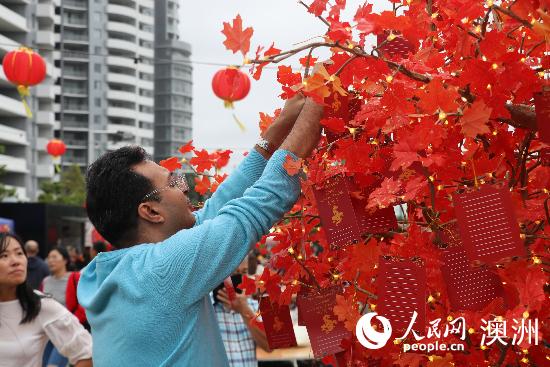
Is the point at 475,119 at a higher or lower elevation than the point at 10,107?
higher

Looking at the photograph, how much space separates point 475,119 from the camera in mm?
1562

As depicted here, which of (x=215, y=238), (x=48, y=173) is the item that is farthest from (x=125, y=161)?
(x=48, y=173)

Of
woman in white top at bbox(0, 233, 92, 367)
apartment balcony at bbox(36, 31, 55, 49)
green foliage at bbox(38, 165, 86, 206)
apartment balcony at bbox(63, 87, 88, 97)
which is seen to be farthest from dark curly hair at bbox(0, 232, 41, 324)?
apartment balcony at bbox(63, 87, 88, 97)

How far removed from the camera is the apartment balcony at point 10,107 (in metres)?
50.1

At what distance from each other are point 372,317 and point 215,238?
46cm

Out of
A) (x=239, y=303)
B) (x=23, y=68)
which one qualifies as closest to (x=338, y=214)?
(x=239, y=303)

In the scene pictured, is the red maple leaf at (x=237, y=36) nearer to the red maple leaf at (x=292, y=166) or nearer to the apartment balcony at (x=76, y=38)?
the red maple leaf at (x=292, y=166)

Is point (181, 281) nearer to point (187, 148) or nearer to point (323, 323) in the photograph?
point (323, 323)

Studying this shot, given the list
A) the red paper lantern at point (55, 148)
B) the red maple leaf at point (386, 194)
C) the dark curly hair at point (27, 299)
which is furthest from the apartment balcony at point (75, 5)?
the red maple leaf at point (386, 194)

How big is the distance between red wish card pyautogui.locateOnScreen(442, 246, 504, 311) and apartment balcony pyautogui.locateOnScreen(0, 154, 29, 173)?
51.5m

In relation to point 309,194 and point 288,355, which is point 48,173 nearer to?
point 288,355

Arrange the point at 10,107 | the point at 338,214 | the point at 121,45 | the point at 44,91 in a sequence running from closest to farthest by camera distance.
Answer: the point at 338,214 < the point at 10,107 < the point at 44,91 < the point at 121,45

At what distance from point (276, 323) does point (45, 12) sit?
62424 millimetres

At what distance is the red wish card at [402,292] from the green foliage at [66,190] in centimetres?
4559
